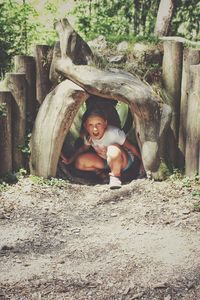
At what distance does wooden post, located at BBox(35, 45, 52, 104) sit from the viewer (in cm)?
607

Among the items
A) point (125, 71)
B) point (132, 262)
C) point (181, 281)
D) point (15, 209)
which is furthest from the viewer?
point (125, 71)

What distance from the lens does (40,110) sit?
19.8 feet

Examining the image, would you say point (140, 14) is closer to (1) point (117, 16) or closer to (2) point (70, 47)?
(1) point (117, 16)

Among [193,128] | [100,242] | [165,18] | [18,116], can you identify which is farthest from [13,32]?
[100,242]

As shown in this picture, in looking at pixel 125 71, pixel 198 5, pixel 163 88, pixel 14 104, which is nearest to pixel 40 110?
pixel 14 104

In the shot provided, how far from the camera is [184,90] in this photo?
20.1 feet

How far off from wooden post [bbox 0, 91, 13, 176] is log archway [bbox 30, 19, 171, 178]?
0.28 metres

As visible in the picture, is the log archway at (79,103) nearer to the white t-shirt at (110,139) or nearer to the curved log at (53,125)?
the curved log at (53,125)

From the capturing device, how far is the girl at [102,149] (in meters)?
6.20

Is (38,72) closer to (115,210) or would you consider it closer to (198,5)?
(115,210)

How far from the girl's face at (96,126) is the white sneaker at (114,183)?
1.91 feet

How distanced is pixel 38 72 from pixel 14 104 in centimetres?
51

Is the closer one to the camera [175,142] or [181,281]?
[181,281]

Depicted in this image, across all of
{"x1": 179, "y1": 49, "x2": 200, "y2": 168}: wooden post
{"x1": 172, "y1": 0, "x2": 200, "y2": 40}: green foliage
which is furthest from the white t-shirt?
{"x1": 172, "y1": 0, "x2": 200, "y2": 40}: green foliage
